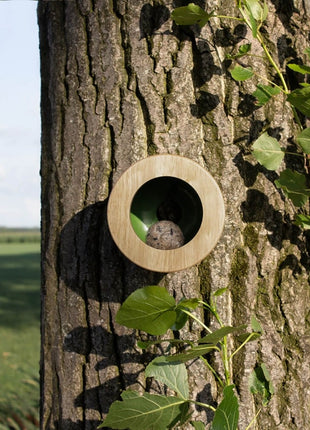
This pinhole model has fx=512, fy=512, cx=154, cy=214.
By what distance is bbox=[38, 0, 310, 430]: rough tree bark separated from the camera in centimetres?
173

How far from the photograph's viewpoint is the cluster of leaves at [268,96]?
1.65m

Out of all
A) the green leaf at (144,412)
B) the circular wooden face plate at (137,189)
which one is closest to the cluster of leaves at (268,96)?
the circular wooden face plate at (137,189)

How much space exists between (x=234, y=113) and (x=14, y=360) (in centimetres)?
662

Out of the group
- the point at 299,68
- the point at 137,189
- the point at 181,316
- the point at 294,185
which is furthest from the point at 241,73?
the point at 181,316

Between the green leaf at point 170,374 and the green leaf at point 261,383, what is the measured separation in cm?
24

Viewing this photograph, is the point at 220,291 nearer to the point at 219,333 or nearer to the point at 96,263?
the point at 219,333

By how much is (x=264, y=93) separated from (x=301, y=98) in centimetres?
15

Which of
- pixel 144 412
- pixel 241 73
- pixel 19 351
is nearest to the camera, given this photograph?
pixel 144 412

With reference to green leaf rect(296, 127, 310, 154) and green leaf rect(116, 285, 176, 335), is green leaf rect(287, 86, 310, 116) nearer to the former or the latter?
green leaf rect(296, 127, 310, 154)

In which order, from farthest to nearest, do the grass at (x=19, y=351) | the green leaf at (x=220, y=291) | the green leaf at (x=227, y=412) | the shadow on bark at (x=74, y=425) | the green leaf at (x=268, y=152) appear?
the grass at (x=19, y=351) < the shadow on bark at (x=74, y=425) < the green leaf at (x=268, y=152) < the green leaf at (x=220, y=291) < the green leaf at (x=227, y=412)

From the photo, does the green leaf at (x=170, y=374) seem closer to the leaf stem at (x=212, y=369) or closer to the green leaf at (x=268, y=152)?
the leaf stem at (x=212, y=369)

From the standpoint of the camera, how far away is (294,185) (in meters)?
1.71

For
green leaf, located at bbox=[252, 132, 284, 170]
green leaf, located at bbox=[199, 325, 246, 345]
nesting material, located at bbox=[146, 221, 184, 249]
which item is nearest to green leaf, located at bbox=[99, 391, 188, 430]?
green leaf, located at bbox=[199, 325, 246, 345]

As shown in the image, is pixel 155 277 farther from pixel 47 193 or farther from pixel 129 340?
pixel 47 193
